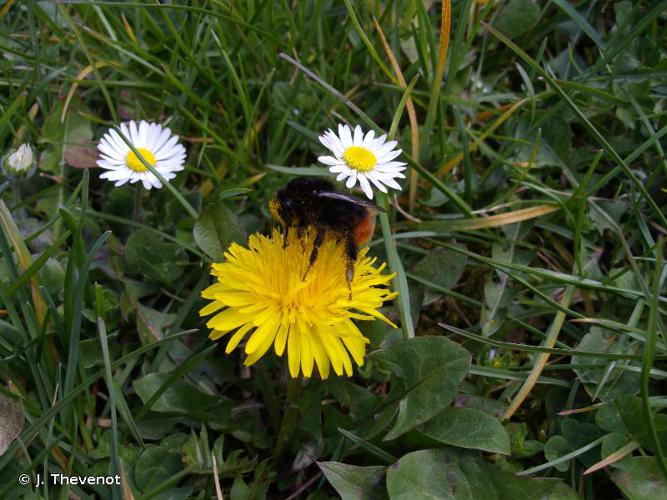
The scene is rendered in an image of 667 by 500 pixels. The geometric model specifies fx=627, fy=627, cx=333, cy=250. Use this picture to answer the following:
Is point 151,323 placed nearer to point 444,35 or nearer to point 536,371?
point 536,371

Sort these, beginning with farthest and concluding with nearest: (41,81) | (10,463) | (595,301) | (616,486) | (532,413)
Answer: (41,81)
(595,301)
(532,413)
(616,486)
(10,463)

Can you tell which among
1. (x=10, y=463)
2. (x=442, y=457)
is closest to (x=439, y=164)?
(x=442, y=457)

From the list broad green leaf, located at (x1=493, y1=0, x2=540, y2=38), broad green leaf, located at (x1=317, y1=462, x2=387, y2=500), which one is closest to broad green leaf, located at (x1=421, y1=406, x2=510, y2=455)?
broad green leaf, located at (x1=317, y1=462, x2=387, y2=500)

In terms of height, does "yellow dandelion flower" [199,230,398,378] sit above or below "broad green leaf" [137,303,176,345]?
below

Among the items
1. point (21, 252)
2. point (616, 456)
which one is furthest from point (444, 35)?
point (21, 252)

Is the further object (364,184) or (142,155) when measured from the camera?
(142,155)

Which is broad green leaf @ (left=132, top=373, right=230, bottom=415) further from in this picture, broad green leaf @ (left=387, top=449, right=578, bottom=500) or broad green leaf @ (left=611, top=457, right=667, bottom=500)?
broad green leaf @ (left=611, top=457, right=667, bottom=500)

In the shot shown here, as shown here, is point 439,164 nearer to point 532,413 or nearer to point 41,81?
point 532,413
